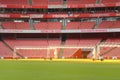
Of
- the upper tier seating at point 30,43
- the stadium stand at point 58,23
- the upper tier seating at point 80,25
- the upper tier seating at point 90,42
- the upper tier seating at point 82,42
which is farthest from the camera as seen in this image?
the upper tier seating at point 80,25

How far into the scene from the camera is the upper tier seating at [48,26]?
4394 centimetres

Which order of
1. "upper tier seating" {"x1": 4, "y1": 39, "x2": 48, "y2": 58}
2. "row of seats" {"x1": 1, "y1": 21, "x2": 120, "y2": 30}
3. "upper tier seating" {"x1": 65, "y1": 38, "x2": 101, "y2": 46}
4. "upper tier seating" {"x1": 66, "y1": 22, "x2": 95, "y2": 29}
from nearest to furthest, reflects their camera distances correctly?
"upper tier seating" {"x1": 4, "y1": 39, "x2": 48, "y2": 58}
"upper tier seating" {"x1": 65, "y1": 38, "x2": 101, "y2": 46}
"row of seats" {"x1": 1, "y1": 21, "x2": 120, "y2": 30}
"upper tier seating" {"x1": 66, "y1": 22, "x2": 95, "y2": 29}

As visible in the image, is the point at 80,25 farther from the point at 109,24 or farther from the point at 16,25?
the point at 16,25

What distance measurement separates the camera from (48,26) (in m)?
44.4

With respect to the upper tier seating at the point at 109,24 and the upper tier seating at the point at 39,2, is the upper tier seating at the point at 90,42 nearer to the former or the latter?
Answer: the upper tier seating at the point at 109,24

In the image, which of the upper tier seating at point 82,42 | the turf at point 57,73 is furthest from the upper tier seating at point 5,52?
the turf at point 57,73

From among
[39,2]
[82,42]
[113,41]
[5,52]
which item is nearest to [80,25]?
[82,42]

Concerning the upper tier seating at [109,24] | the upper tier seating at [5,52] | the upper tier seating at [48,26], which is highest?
the upper tier seating at [109,24]

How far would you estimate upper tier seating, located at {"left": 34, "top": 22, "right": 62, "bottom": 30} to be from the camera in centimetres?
4394

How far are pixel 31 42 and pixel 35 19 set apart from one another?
4923mm

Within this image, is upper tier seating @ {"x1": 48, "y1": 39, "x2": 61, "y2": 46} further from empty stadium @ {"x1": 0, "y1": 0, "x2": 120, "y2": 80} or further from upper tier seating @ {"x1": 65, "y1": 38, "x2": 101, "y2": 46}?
upper tier seating @ {"x1": 65, "y1": 38, "x2": 101, "y2": 46}

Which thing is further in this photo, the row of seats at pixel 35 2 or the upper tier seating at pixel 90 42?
the row of seats at pixel 35 2

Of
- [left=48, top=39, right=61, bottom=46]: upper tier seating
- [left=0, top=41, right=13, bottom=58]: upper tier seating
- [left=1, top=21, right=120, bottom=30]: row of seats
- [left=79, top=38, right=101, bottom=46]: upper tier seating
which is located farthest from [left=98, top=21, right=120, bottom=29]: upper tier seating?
[left=0, top=41, right=13, bottom=58]: upper tier seating

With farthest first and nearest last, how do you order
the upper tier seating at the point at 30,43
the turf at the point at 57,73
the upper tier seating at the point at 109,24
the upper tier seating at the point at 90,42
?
the upper tier seating at the point at 109,24
the upper tier seating at the point at 90,42
the upper tier seating at the point at 30,43
the turf at the point at 57,73
